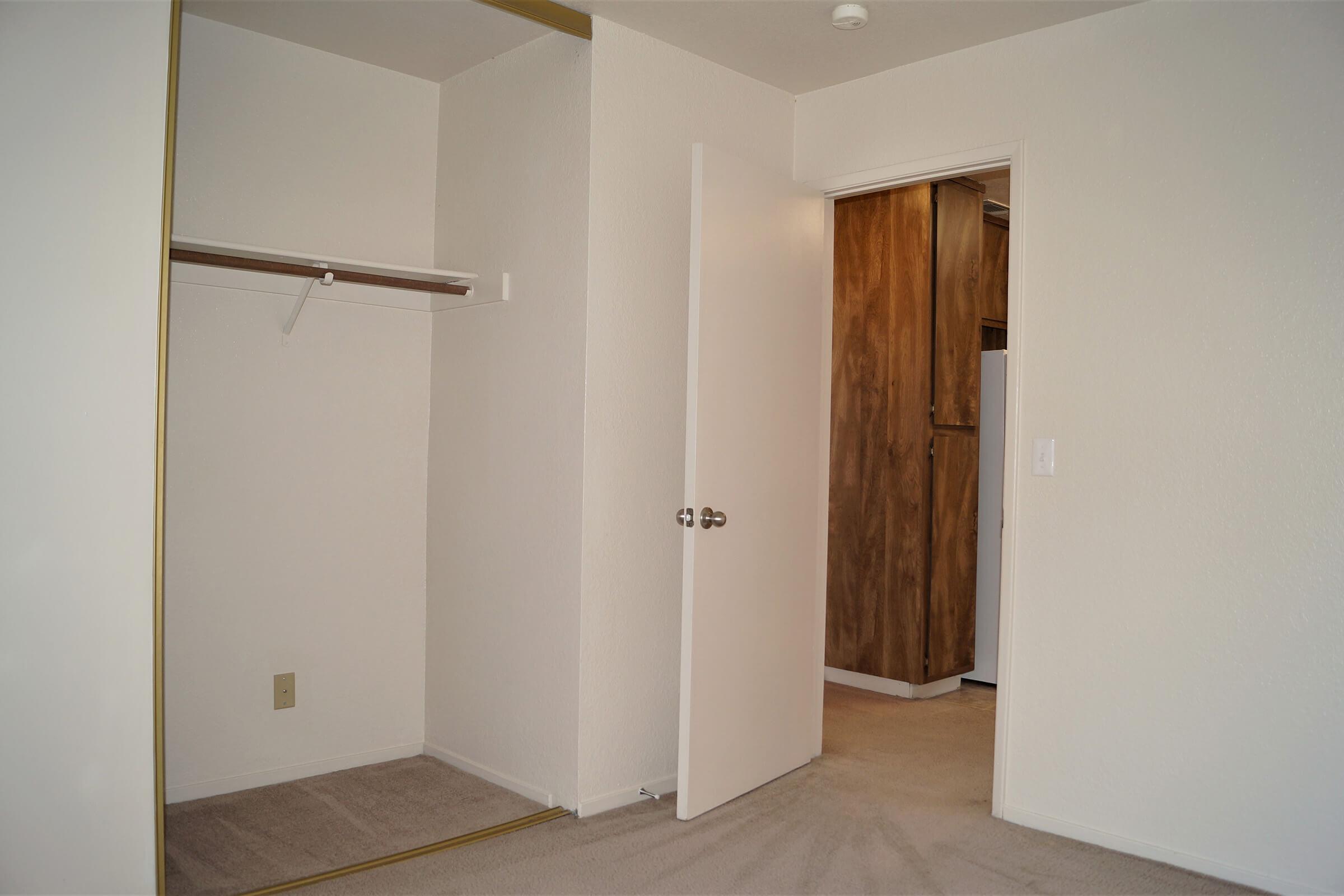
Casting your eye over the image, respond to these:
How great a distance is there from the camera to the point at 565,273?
3037mm

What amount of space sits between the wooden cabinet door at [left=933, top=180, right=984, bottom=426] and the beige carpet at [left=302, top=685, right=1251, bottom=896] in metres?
1.86

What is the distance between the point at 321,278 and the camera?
3.03 metres

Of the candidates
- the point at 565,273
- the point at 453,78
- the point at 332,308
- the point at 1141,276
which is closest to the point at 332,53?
the point at 453,78

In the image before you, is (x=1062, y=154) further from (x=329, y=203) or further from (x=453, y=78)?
(x=329, y=203)

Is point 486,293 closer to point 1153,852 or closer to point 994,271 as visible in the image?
point 1153,852

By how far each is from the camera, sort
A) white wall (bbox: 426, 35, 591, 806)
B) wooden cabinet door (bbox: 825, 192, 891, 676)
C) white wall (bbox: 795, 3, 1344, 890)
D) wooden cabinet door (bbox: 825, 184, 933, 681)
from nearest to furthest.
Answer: white wall (bbox: 795, 3, 1344, 890)
white wall (bbox: 426, 35, 591, 806)
wooden cabinet door (bbox: 825, 184, 933, 681)
wooden cabinet door (bbox: 825, 192, 891, 676)

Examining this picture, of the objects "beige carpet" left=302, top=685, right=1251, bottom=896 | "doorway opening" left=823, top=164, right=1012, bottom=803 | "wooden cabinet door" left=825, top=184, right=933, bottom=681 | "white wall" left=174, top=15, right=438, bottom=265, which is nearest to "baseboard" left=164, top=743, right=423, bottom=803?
"beige carpet" left=302, top=685, right=1251, bottom=896

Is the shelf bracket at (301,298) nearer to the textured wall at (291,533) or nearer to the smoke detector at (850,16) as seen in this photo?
the textured wall at (291,533)

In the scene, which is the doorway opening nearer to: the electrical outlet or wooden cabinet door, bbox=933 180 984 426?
wooden cabinet door, bbox=933 180 984 426

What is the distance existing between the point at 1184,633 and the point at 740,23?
2.13 m

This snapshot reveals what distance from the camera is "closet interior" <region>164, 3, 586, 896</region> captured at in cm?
303

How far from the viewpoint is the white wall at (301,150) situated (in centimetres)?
307

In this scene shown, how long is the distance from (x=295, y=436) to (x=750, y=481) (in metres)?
1.51

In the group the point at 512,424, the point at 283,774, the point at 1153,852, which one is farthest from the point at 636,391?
the point at 1153,852
